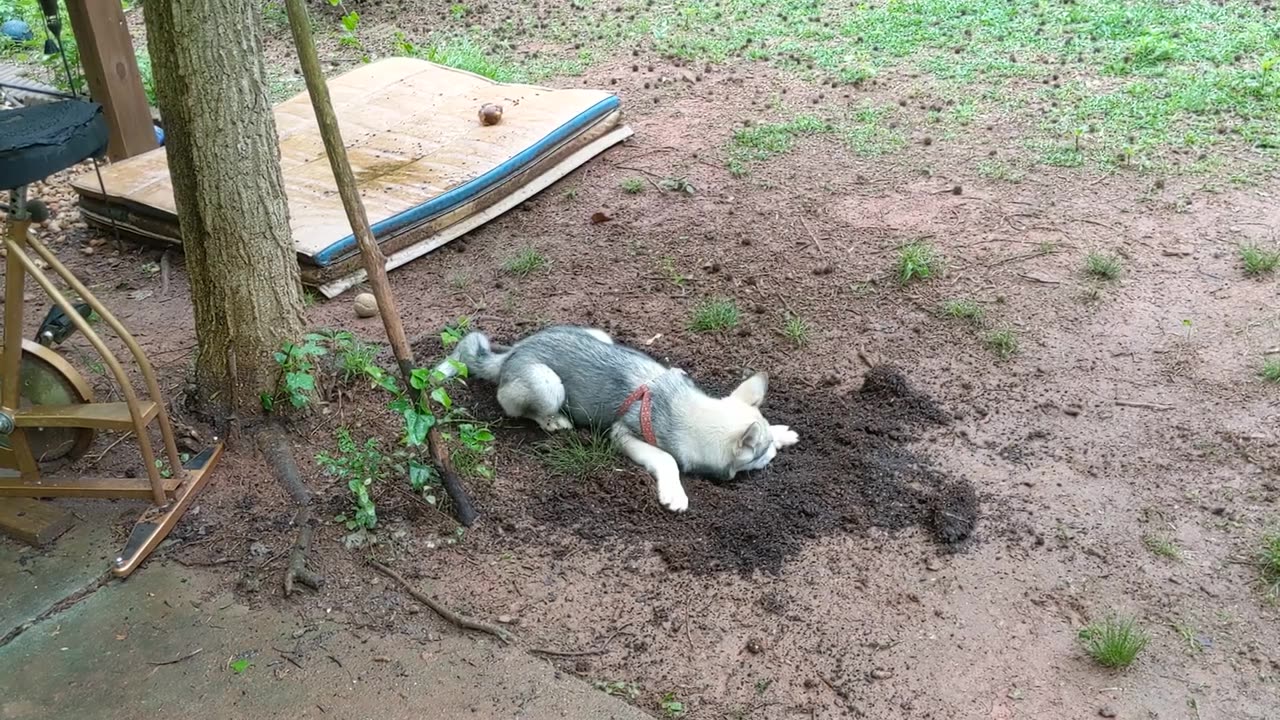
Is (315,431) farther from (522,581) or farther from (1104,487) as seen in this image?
(1104,487)

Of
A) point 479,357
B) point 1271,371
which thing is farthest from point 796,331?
point 1271,371

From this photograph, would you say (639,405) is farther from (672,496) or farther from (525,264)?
(525,264)

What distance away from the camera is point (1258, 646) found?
11.5 feet

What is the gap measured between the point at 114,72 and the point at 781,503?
5.67 meters

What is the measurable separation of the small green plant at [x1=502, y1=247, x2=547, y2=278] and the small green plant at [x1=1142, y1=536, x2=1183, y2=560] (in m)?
3.71

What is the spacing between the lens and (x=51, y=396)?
4250 mm

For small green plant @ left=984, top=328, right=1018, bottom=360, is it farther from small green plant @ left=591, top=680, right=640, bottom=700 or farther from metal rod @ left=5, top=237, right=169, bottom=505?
metal rod @ left=5, top=237, right=169, bottom=505

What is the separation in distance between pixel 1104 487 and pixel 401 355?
3.05 meters

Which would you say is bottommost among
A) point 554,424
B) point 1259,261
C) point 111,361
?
point 554,424

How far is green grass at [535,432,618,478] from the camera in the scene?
14.6 ft

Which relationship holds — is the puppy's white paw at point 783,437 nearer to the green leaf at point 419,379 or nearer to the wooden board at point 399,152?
the green leaf at point 419,379

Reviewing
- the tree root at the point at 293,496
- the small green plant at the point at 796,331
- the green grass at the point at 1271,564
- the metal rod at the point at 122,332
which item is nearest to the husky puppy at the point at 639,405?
the small green plant at the point at 796,331

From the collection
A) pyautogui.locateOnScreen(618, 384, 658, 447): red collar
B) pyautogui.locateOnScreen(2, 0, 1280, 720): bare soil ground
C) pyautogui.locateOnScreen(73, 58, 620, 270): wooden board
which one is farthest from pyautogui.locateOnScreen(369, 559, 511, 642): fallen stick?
pyautogui.locateOnScreen(73, 58, 620, 270): wooden board

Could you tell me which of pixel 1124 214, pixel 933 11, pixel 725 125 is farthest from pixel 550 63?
pixel 1124 214
